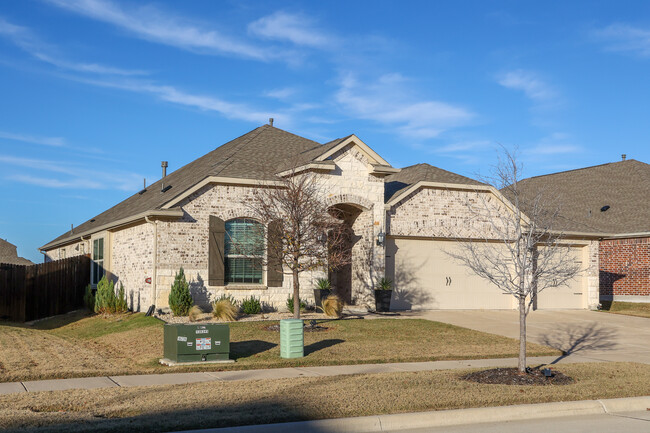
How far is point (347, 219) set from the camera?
78.8 ft

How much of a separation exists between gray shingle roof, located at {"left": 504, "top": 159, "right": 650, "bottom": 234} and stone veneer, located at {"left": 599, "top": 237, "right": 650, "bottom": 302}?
64cm

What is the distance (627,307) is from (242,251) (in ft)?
52.8

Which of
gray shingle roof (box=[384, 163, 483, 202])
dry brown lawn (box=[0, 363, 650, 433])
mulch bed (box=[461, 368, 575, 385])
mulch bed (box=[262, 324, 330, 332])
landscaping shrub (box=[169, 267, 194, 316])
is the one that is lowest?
mulch bed (box=[461, 368, 575, 385])

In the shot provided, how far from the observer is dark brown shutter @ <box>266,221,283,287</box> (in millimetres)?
18625

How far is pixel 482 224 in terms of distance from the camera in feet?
80.5

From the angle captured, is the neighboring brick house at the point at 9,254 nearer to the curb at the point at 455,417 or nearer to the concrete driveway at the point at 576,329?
the concrete driveway at the point at 576,329

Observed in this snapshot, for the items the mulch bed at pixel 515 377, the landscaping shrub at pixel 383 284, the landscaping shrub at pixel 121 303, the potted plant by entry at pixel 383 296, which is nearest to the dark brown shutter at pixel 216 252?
the landscaping shrub at pixel 121 303

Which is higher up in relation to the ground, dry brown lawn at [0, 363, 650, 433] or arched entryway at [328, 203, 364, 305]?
arched entryway at [328, 203, 364, 305]

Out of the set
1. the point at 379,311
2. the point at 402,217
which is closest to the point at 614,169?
the point at 402,217

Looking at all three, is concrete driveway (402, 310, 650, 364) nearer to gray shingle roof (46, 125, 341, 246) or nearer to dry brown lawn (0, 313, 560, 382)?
dry brown lawn (0, 313, 560, 382)

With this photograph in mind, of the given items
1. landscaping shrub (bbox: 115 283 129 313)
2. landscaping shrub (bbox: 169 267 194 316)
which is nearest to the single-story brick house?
landscaping shrub (bbox: 115 283 129 313)

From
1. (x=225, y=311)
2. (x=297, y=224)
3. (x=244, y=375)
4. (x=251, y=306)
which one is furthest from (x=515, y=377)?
(x=251, y=306)

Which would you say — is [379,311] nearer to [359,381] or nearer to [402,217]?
[402,217]

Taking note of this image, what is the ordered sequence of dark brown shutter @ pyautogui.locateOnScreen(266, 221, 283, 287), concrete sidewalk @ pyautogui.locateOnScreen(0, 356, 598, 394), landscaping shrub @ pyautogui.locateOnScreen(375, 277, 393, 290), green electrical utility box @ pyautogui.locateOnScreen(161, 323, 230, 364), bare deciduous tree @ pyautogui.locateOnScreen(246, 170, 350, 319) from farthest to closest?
landscaping shrub @ pyautogui.locateOnScreen(375, 277, 393, 290) < dark brown shutter @ pyautogui.locateOnScreen(266, 221, 283, 287) < bare deciduous tree @ pyautogui.locateOnScreen(246, 170, 350, 319) < green electrical utility box @ pyautogui.locateOnScreen(161, 323, 230, 364) < concrete sidewalk @ pyautogui.locateOnScreen(0, 356, 598, 394)
